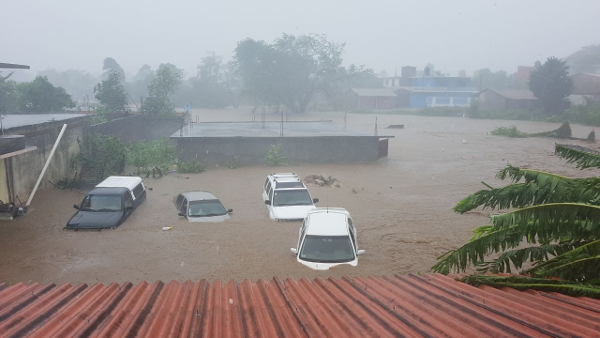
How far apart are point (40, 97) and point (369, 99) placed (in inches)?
2197

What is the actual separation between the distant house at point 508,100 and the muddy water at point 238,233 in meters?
42.9

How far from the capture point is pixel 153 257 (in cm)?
1221

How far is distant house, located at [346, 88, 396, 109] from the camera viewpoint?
81.1 meters

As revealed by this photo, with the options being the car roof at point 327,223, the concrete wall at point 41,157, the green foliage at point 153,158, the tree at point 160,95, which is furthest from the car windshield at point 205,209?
the tree at point 160,95

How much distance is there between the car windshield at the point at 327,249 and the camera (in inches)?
419

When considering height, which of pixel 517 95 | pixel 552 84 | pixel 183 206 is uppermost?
pixel 552 84

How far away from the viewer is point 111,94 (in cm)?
3878

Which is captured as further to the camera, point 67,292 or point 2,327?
point 67,292

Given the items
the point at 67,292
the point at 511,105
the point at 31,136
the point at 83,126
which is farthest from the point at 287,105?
the point at 67,292

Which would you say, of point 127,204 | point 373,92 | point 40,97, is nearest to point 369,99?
point 373,92

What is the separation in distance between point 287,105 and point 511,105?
32067mm

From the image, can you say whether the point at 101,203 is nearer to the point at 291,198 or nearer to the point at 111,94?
the point at 291,198

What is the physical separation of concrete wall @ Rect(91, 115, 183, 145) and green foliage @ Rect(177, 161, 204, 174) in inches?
319

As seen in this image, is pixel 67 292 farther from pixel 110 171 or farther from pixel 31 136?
pixel 110 171
